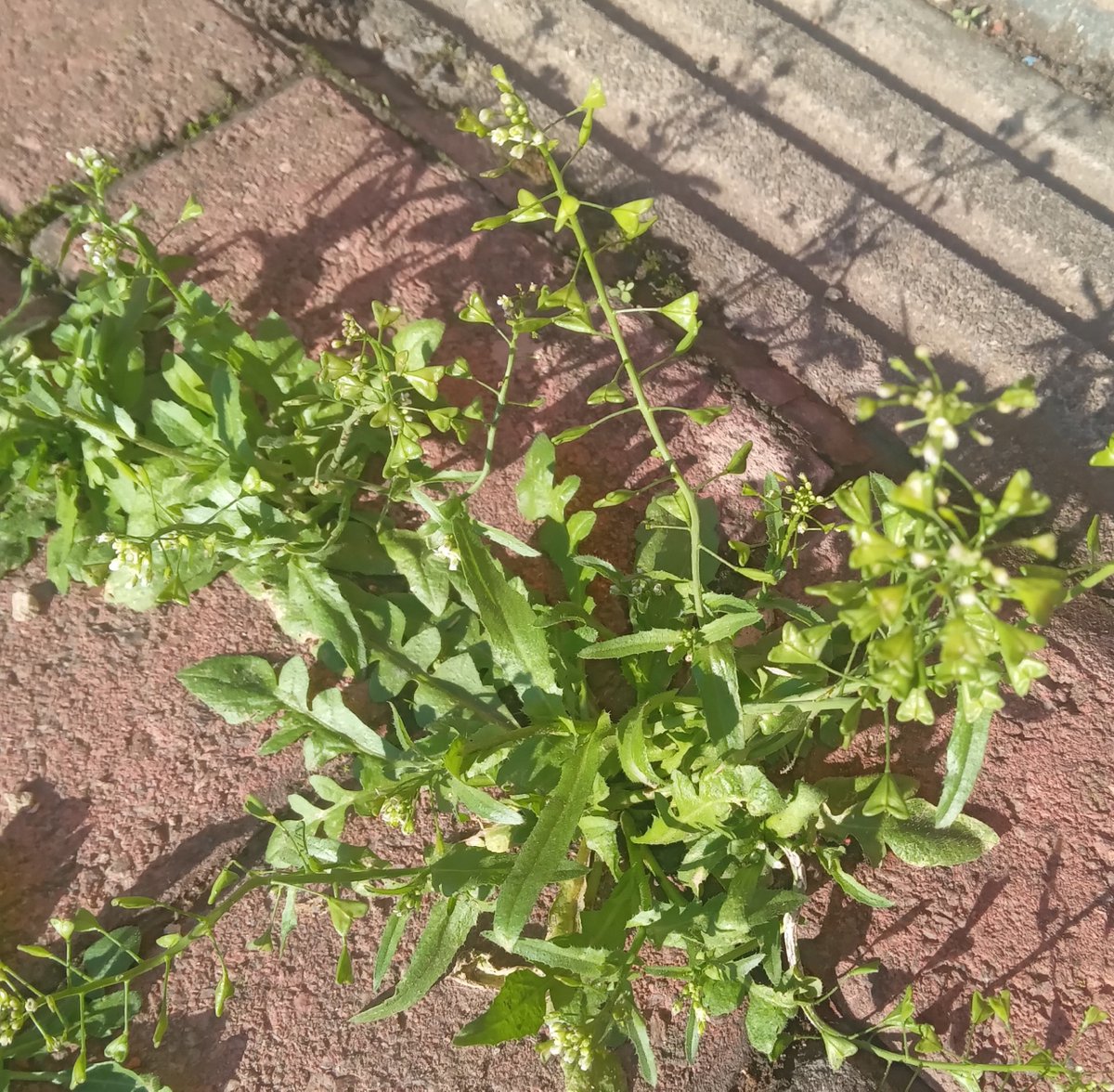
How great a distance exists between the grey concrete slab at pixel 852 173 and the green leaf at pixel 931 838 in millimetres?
937

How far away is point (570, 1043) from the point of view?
174 cm

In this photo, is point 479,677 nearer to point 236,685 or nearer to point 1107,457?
point 236,685

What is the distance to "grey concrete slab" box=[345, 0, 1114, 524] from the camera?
251 cm

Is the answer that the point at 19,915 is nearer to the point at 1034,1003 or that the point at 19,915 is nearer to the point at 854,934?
the point at 854,934

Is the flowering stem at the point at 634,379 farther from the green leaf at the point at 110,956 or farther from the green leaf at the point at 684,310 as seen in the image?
the green leaf at the point at 110,956

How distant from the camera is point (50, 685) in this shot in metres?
2.19

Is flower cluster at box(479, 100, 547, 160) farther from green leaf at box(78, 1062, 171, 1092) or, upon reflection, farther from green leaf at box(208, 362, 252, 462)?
green leaf at box(78, 1062, 171, 1092)

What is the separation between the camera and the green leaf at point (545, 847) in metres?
1.68

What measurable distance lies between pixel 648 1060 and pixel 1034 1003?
36.1 inches

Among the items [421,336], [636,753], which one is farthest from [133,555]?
[636,753]

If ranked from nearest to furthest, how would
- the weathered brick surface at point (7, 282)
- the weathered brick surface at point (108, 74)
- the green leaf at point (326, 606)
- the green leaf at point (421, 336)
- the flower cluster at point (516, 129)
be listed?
1. the flower cluster at point (516, 129)
2. the green leaf at point (326, 606)
3. the green leaf at point (421, 336)
4. the weathered brick surface at point (7, 282)
5. the weathered brick surface at point (108, 74)

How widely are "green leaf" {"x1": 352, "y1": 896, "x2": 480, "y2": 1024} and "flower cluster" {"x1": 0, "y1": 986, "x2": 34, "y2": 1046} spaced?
0.61 metres

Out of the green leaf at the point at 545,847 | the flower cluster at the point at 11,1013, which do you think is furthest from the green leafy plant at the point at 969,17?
the flower cluster at the point at 11,1013

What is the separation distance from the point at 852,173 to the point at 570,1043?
2.43 metres
